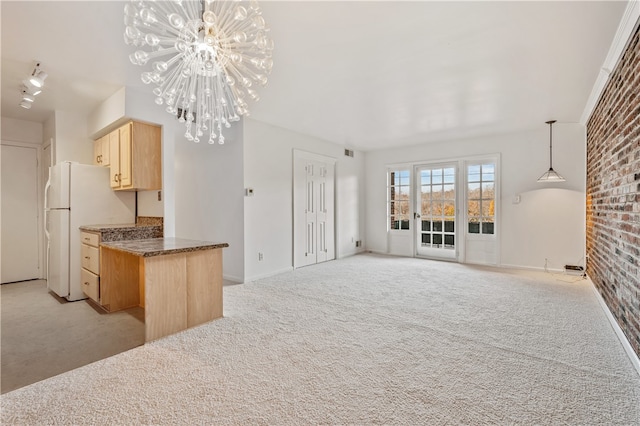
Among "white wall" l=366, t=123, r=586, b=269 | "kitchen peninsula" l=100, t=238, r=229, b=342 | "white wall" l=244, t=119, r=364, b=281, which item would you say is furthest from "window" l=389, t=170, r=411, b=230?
"kitchen peninsula" l=100, t=238, r=229, b=342

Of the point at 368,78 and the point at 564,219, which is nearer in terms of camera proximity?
the point at 368,78

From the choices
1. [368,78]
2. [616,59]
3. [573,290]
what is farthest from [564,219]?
[368,78]

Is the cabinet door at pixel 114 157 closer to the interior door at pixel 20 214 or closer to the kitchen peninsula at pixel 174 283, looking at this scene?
the kitchen peninsula at pixel 174 283

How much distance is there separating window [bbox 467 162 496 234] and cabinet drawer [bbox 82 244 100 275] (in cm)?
606

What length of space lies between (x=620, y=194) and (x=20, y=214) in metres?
7.75

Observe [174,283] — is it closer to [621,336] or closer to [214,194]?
[214,194]

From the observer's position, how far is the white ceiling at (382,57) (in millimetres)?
2146

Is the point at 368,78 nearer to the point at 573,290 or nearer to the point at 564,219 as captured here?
the point at 573,290

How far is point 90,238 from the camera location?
3.58 metres

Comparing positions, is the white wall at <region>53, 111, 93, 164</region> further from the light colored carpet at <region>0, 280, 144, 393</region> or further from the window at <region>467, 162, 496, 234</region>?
the window at <region>467, 162, 496, 234</region>

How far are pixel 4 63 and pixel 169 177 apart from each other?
1.78m

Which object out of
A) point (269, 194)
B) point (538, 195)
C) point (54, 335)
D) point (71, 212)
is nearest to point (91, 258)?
point (71, 212)

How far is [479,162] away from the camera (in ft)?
19.2

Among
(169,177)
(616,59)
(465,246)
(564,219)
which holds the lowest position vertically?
(465,246)
